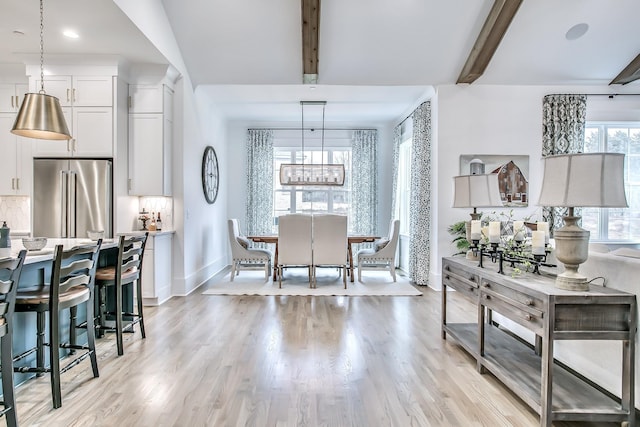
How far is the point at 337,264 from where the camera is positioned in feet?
19.2

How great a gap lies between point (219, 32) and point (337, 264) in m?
3.50

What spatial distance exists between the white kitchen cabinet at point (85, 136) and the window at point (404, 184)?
16.0ft

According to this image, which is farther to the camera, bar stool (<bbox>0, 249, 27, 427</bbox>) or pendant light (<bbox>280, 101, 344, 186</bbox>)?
pendant light (<bbox>280, 101, 344, 186</bbox>)

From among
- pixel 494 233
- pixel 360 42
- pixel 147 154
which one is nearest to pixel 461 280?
pixel 494 233

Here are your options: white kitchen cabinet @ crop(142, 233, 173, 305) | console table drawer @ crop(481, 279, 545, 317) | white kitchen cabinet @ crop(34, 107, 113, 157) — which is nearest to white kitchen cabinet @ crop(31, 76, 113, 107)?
white kitchen cabinet @ crop(34, 107, 113, 157)

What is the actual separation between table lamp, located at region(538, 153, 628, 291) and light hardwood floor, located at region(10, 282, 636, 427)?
0.92 meters

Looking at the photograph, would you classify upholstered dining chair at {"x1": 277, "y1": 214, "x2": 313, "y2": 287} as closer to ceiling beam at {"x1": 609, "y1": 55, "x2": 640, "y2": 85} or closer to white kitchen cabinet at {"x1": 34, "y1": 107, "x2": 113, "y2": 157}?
white kitchen cabinet at {"x1": 34, "y1": 107, "x2": 113, "y2": 157}

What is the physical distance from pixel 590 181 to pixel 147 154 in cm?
458

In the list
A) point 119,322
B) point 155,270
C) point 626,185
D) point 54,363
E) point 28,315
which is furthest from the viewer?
point 626,185

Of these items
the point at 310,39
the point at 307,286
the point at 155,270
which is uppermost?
the point at 310,39

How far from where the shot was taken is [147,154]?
4.87 m

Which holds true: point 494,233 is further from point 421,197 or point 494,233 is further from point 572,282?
point 421,197

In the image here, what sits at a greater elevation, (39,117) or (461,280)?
(39,117)

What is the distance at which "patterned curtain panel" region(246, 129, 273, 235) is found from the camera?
805 cm
